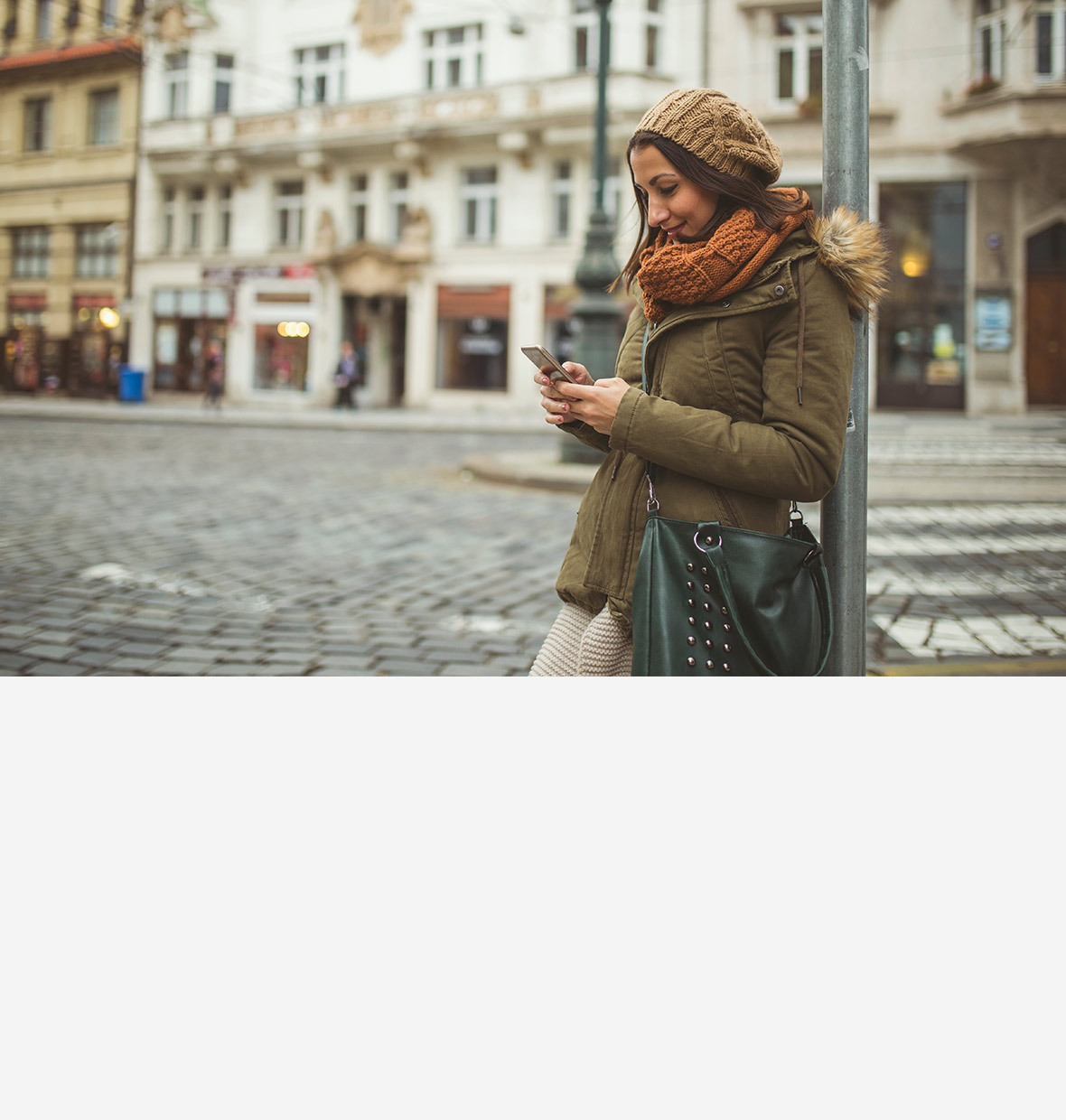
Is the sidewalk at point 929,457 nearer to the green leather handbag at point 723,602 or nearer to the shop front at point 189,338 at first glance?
the shop front at point 189,338

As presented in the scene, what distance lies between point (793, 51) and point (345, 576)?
4.29m

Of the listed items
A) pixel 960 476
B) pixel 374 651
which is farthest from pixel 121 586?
pixel 960 476

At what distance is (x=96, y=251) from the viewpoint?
Result: 5199 millimetres

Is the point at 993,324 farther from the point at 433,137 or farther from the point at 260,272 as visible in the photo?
the point at 260,272

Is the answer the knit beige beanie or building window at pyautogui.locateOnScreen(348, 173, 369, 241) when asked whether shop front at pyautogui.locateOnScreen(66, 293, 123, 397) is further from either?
building window at pyautogui.locateOnScreen(348, 173, 369, 241)

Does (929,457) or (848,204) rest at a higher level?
(929,457)

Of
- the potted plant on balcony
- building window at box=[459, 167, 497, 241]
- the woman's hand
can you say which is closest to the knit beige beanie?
the woman's hand

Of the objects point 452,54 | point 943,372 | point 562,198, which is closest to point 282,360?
point 562,198

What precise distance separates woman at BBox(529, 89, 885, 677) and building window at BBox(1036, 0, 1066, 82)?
106 inches

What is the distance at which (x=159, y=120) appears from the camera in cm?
514

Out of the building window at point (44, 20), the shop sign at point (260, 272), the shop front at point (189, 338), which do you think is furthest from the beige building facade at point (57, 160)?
the shop sign at point (260, 272)

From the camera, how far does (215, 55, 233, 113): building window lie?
4.37m

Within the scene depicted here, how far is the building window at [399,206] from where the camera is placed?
1436 cm
